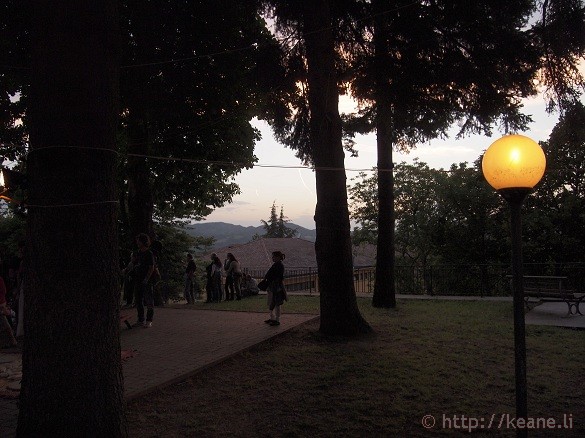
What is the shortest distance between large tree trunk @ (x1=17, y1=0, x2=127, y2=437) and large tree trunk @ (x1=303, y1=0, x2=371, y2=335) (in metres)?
5.13

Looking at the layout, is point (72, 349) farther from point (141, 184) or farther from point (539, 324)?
point (141, 184)

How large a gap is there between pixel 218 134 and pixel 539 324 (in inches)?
458

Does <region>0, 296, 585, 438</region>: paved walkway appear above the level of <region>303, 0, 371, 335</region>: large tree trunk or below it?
below

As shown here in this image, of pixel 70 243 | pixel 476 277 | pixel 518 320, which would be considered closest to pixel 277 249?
pixel 476 277

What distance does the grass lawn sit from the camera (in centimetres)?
432

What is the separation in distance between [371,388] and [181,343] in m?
3.84

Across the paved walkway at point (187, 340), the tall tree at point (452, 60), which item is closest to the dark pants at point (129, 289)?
the paved walkway at point (187, 340)

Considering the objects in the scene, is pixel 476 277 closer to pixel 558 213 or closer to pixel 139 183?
pixel 558 213

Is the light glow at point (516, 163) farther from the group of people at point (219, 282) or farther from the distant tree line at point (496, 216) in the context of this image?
the distant tree line at point (496, 216)

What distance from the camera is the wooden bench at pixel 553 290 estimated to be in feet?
33.3

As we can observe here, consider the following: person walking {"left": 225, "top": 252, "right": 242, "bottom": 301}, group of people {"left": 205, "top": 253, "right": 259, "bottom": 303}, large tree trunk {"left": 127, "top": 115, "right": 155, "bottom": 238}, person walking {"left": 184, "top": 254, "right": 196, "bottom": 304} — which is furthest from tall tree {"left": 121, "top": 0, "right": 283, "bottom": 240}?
person walking {"left": 225, "top": 252, "right": 242, "bottom": 301}

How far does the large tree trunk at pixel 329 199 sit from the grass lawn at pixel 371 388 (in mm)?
522

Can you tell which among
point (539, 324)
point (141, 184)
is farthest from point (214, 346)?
point (141, 184)

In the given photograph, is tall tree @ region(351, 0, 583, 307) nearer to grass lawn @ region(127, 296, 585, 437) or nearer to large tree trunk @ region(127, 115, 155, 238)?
grass lawn @ region(127, 296, 585, 437)
